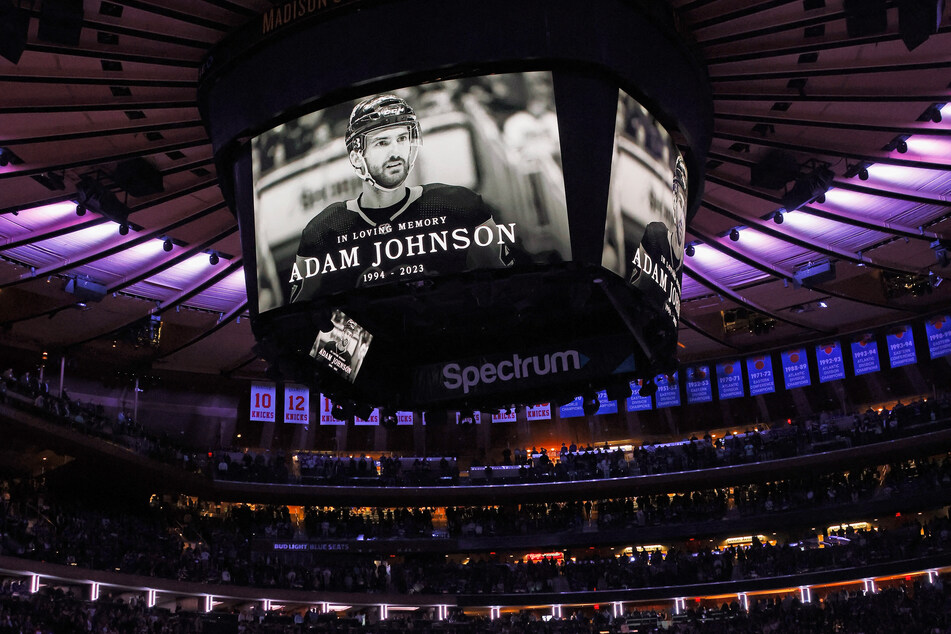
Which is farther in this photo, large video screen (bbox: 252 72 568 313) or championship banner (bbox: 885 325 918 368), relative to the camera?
championship banner (bbox: 885 325 918 368)

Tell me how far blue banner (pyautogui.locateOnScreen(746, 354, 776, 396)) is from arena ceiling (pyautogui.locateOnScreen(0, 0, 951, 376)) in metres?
9.79

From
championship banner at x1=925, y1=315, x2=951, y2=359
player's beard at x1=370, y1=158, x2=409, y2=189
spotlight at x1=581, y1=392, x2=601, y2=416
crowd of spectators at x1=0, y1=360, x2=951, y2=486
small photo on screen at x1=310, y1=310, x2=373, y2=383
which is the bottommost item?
spotlight at x1=581, y1=392, x2=601, y2=416

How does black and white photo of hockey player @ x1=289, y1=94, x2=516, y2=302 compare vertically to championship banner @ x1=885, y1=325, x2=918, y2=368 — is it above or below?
below

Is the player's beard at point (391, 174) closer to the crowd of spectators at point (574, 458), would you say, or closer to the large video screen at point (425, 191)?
the large video screen at point (425, 191)

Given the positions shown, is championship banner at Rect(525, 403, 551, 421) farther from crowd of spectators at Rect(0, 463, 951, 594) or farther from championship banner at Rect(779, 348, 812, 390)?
championship banner at Rect(779, 348, 812, 390)

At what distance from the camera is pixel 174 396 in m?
43.9

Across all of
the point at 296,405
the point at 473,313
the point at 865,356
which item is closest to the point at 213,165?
the point at 473,313

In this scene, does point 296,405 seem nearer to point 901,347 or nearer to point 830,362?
point 830,362

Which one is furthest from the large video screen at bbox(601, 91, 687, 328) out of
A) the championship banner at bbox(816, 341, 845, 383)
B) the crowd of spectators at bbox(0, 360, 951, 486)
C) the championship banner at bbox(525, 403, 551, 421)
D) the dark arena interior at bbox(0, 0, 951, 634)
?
the championship banner at bbox(525, 403, 551, 421)

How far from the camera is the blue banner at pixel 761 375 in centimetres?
4647

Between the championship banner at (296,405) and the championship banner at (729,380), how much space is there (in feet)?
64.3

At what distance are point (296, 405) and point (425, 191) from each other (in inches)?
1263

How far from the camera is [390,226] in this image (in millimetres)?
16469

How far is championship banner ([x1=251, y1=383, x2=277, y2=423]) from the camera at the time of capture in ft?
150
